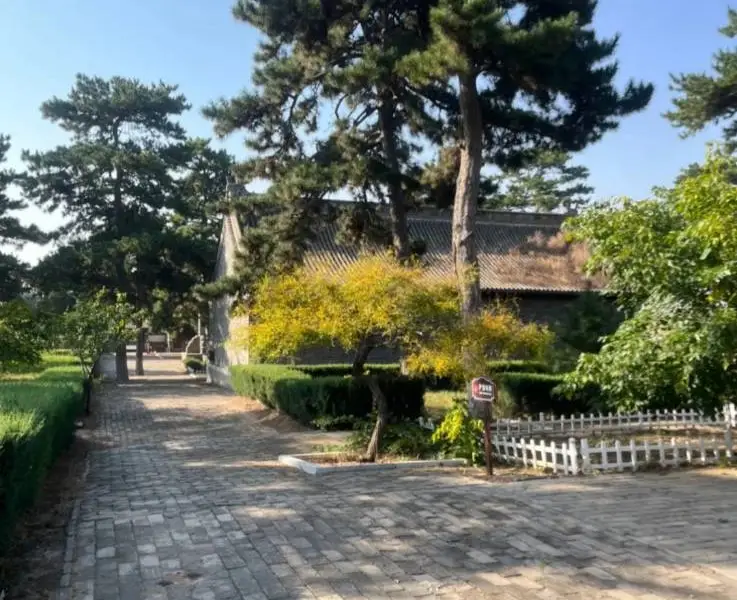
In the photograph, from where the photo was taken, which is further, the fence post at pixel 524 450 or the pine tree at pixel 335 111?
the pine tree at pixel 335 111

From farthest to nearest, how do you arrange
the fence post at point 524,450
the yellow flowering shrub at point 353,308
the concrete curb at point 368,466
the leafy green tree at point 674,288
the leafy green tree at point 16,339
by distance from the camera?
the leafy green tree at point 16,339
the fence post at point 524,450
the concrete curb at point 368,466
the yellow flowering shrub at point 353,308
the leafy green tree at point 674,288

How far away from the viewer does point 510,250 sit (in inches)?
1357

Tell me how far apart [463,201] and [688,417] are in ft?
20.2

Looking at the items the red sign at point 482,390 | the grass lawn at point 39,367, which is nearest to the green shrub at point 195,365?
the grass lawn at point 39,367

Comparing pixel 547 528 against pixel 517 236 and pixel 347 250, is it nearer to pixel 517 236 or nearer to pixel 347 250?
pixel 347 250

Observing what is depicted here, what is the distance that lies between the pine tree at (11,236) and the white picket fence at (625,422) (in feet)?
94.5

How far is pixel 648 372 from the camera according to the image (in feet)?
30.4

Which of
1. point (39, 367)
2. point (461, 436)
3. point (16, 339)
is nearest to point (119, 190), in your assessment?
point (39, 367)

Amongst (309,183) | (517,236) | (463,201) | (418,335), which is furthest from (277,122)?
(517,236)

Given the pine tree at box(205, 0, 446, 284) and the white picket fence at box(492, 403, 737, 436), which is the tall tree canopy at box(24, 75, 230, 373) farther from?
the white picket fence at box(492, 403, 737, 436)

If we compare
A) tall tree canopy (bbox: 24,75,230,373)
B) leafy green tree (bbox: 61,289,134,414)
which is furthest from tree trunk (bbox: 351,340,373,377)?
tall tree canopy (bbox: 24,75,230,373)

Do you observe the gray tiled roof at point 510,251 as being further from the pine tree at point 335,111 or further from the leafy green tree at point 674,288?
the leafy green tree at point 674,288

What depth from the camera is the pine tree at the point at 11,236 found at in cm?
3509

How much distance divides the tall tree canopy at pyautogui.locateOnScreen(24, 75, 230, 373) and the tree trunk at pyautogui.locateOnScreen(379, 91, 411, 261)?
19.2 meters
